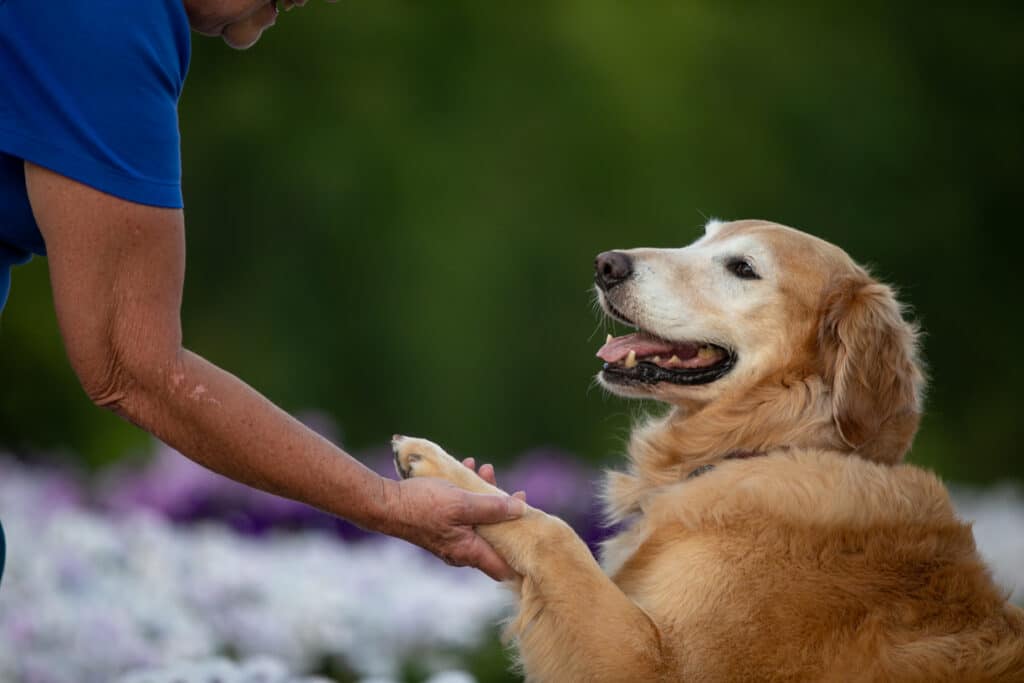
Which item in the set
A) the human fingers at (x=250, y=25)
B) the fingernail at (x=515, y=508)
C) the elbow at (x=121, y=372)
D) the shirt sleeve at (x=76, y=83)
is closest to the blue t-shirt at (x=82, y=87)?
the shirt sleeve at (x=76, y=83)

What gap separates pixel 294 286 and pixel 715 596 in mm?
4337

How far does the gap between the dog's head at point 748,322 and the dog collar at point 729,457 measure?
0.13 m

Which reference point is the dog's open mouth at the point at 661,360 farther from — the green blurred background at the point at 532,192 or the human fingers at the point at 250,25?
the green blurred background at the point at 532,192

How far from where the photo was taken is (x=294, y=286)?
21.2 ft

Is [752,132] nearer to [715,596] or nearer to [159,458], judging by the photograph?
[159,458]

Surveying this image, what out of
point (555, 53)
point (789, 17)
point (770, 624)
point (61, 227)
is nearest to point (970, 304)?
point (789, 17)

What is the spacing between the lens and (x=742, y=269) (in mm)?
3109

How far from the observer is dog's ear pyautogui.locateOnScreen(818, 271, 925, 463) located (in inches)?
111

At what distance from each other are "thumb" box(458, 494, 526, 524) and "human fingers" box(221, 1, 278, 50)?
1038 millimetres

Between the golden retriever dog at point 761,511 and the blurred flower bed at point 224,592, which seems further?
the blurred flower bed at point 224,592

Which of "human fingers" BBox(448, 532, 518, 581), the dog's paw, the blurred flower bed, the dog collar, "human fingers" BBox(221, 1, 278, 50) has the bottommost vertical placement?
the blurred flower bed

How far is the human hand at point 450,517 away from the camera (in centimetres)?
242

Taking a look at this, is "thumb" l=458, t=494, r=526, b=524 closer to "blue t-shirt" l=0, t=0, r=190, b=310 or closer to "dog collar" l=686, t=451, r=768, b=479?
"dog collar" l=686, t=451, r=768, b=479

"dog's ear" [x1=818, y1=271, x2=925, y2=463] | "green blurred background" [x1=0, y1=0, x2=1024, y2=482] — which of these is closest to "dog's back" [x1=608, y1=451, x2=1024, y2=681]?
"dog's ear" [x1=818, y1=271, x2=925, y2=463]
